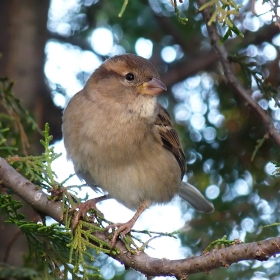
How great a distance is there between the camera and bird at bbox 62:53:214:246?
3.92 meters

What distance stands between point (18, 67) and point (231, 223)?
2.34m

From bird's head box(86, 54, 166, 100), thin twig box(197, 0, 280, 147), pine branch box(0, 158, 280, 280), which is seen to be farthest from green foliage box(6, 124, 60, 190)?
thin twig box(197, 0, 280, 147)

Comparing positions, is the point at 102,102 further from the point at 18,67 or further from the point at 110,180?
the point at 18,67

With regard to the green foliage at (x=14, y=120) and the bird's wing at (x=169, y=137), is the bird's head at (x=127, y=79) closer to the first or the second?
the bird's wing at (x=169, y=137)

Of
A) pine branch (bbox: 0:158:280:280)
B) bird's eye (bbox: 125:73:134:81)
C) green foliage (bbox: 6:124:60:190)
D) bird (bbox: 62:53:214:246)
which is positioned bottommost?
pine branch (bbox: 0:158:280:280)

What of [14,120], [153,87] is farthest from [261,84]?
[14,120]

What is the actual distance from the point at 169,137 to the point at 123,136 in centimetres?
64

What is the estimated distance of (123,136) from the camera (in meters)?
3.92

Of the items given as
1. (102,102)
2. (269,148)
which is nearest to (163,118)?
(102,102)

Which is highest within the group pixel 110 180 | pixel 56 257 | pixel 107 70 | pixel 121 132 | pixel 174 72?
pixel 174 72

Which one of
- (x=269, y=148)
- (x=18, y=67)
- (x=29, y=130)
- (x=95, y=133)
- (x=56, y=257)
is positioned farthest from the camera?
(x=18, y=67)

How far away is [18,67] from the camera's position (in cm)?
530

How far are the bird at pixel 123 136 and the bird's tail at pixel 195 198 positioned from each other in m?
0.48

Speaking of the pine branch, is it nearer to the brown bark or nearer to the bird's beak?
the bird's beak
